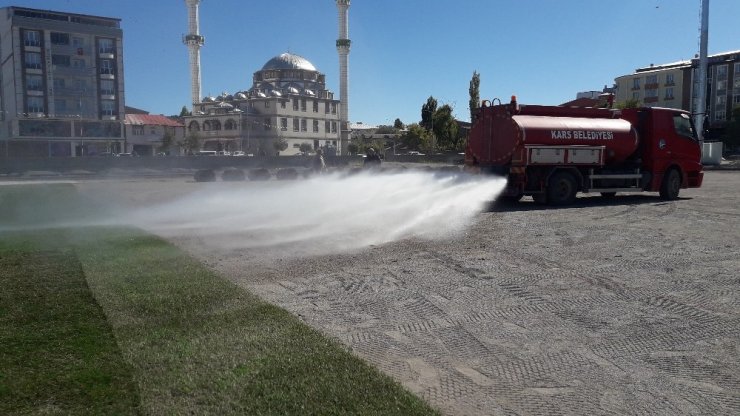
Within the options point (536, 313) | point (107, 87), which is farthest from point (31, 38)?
point (536, 313)

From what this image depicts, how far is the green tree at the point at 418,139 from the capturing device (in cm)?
10919

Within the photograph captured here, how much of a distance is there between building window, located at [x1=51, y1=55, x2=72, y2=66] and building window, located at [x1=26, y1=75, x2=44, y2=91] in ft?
9.77

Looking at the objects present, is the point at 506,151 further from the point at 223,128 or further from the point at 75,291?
the point at 223,128

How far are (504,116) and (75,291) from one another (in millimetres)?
15625

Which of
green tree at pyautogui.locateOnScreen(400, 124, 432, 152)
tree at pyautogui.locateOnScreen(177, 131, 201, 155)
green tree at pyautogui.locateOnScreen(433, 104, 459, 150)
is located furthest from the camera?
green tree at pyautogui.locateOnScreen(400, 124, 432, 152)

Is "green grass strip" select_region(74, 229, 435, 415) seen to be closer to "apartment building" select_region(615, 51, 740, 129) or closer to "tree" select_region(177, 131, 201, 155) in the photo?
"apartment building" select_region(615, 51, 740, 129)

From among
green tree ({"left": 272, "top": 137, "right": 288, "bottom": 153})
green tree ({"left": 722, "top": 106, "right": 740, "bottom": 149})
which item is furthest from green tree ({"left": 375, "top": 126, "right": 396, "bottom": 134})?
green tree ({"left": 722, "top": 106, "right": 740, "bottom": 149})

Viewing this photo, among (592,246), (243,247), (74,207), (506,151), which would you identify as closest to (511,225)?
(592,246)

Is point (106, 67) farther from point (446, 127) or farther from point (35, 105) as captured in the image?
point (446, 127)

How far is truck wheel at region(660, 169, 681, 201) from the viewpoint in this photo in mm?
22641

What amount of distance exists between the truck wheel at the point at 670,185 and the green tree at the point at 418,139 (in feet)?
283

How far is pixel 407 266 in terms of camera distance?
10.2 meters

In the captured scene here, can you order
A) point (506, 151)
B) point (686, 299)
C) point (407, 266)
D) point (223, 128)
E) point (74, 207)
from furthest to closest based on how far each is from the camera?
point (223, 128)
point (74, 207)
point (506, 151)
point (407, 266)
point (686, 299)

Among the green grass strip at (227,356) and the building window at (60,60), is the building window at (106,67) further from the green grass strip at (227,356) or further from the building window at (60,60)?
the green grass strip at (227,356)
